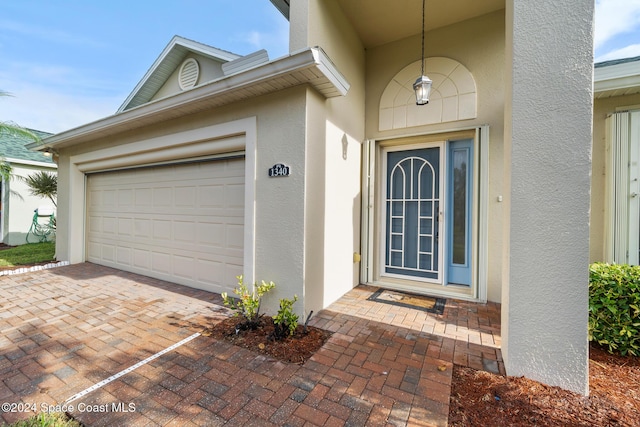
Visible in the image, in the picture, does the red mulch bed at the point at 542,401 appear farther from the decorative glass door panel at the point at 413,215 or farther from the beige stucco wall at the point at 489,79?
the decorative glass door panel at the point at 413,215

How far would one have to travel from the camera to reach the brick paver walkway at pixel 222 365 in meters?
1.97

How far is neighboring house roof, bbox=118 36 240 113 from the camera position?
6.06 meters

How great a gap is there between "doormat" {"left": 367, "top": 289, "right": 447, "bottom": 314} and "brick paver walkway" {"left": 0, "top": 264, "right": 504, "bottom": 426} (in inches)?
6.6

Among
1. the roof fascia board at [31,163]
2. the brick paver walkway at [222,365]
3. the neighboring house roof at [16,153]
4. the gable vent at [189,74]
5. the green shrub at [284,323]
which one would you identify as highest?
the gable vent at [189,74]

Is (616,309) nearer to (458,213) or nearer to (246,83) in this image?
(458,213)

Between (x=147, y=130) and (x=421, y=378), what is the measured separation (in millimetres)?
5891

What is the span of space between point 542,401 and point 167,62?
30.8 feet

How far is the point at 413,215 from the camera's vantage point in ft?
16.2

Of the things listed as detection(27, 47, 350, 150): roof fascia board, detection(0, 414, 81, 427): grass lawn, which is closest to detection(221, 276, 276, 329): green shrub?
detection(0, 414, 81, 427): grass lawn

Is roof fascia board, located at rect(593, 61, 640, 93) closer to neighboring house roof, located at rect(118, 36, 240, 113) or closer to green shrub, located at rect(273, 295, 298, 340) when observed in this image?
green shrub, located at rect(273, 295, 298, 340)

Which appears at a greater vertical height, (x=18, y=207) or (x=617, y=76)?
(x=617, y=76)

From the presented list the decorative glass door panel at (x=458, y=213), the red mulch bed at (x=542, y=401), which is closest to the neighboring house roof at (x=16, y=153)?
the decorative glass door panel at (x=458, y=213)

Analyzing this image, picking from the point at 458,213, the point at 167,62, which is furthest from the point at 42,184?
the point at 458,213

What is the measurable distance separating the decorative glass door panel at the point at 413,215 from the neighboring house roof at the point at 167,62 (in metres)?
4.33
